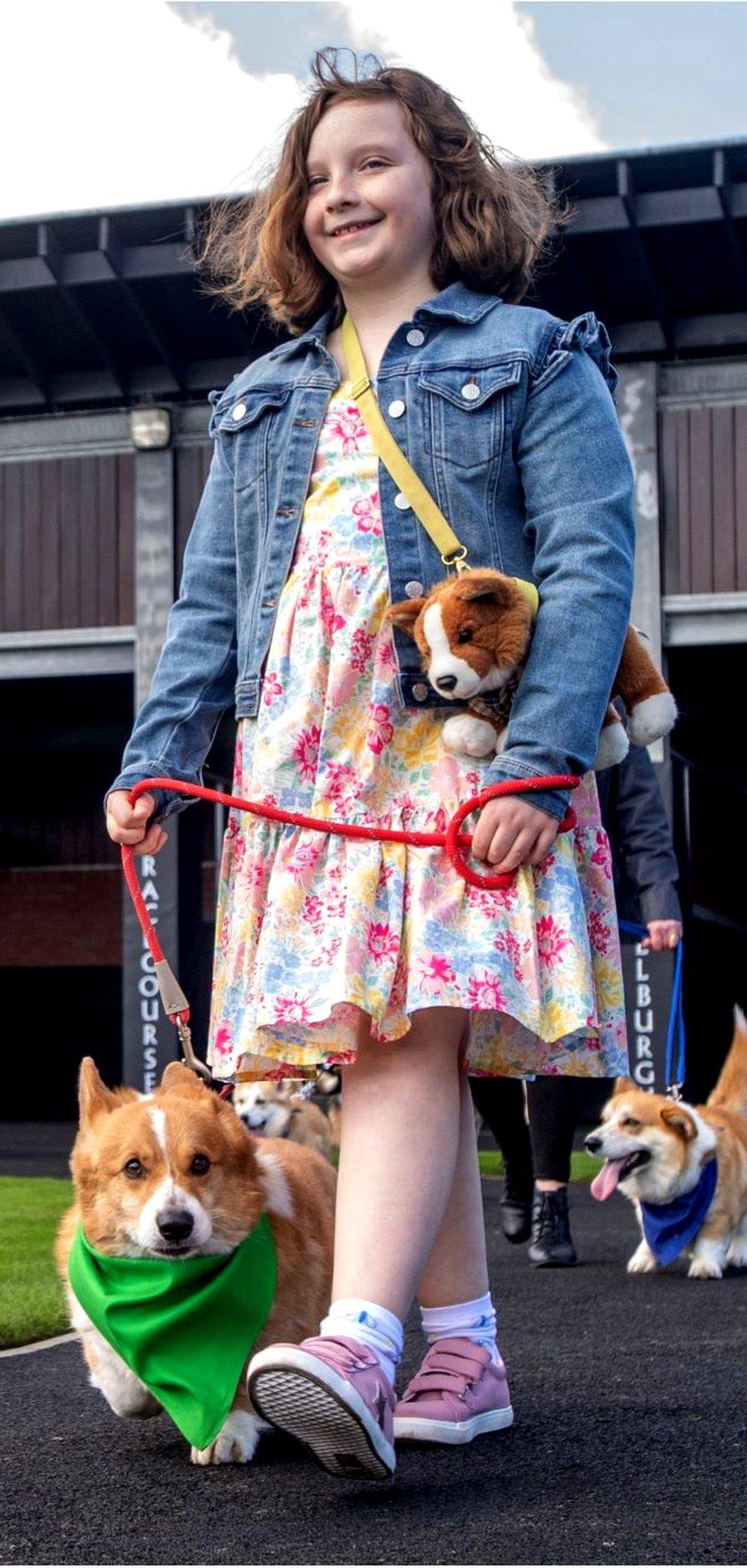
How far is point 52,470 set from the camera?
521 inches

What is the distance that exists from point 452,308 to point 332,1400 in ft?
4.90

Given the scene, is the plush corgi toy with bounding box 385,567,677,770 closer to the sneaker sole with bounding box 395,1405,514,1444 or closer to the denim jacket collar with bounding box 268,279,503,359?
the denim jacket collar with bounding box 268,279,503,359

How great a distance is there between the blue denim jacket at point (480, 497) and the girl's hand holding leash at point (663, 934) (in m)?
2.24

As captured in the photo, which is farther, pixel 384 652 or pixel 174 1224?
pixel 174 1224

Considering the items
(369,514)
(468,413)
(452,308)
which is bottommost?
(369,514)

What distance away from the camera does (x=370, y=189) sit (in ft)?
7.93

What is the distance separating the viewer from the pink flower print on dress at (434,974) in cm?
213

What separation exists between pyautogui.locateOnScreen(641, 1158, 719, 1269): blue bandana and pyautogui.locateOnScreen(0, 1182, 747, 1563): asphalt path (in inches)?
78.2

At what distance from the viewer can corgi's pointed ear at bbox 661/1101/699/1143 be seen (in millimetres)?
5840

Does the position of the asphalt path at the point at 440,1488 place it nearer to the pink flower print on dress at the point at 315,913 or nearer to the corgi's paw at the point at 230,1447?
the corgi's paw at the point at 230,1447

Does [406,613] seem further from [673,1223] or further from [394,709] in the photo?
[673,1223]

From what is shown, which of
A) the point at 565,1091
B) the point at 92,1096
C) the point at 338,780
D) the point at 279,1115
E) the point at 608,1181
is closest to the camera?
the point at 338,780

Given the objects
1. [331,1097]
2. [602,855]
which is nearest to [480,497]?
[602,855]

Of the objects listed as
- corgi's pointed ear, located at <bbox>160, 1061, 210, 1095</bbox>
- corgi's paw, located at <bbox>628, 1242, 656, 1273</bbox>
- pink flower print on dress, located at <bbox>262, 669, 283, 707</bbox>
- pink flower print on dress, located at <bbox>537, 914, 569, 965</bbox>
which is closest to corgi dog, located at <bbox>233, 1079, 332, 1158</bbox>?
→ corgi's paw, located at <bbox>628, 1242, 656, 1273</bbox>
